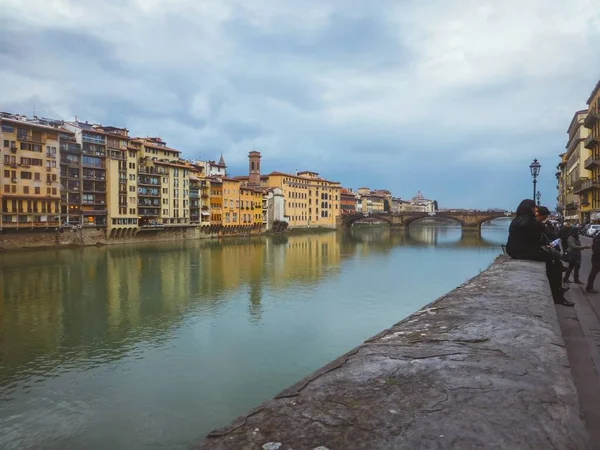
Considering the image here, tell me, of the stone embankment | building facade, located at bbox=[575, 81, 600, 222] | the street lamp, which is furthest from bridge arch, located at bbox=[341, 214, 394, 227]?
the stone embankment

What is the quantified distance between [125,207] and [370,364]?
64378mm

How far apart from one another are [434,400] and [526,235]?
6319mm

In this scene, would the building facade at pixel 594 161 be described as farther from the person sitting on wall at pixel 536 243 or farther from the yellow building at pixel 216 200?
the yellow building at pixel 216 200

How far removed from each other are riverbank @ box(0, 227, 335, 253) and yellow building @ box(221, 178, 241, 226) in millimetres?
2971

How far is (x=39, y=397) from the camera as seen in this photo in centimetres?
1175

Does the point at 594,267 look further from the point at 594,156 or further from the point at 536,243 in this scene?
the point at 594,156

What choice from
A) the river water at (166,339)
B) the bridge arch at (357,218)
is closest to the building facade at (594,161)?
the river water at (166,339)

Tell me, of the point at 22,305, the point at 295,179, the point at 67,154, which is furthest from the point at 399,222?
the point at 22,305

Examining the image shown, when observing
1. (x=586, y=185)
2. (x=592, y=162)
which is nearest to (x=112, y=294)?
(x=592, y=162)

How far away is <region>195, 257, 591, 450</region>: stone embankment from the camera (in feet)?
6.87

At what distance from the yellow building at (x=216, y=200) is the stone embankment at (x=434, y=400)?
254 feet

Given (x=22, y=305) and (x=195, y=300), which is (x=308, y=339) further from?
(x=22, y=305)

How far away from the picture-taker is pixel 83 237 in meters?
57.9

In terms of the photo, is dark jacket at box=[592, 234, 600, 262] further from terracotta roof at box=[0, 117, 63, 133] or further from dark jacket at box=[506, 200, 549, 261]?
terracotta roof at box=[0, 117, 63, 133]
